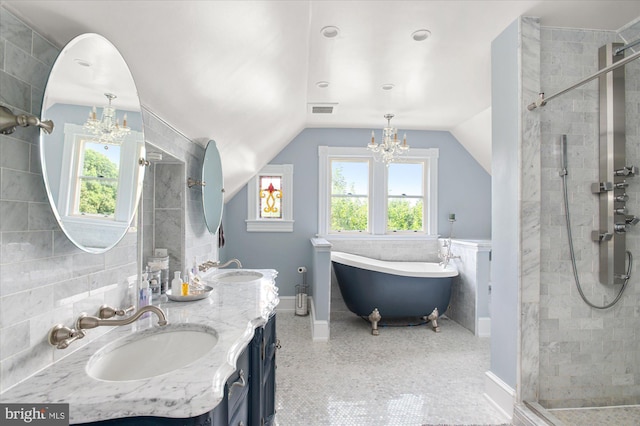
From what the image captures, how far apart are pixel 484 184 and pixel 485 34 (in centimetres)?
268

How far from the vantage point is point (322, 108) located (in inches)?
138

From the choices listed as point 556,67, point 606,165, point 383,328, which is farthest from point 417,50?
point 383,328

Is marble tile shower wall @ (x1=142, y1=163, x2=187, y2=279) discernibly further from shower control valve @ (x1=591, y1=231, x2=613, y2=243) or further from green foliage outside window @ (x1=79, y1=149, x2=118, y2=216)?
shower control valve @ (x1=591, y1=231, x2=613, y2=243)

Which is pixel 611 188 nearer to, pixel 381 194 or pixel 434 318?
pixel 434 318

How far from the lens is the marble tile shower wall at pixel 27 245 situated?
0.79 meters

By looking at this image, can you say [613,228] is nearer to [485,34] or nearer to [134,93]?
[485,34]

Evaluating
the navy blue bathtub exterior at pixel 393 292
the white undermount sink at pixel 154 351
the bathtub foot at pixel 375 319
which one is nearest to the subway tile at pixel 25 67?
the white undermount sink at pixel 154 351

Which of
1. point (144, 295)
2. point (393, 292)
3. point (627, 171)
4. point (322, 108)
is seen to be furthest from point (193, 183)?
point (627, 171)

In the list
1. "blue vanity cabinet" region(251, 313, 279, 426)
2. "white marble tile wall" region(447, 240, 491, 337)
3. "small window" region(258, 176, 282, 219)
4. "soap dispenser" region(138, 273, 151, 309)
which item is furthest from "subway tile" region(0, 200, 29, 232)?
"white marble tile wall" region(447, 240, 491, 337)

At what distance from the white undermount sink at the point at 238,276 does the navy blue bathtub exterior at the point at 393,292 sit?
1.39 meters

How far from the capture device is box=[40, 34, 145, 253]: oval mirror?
0.90m

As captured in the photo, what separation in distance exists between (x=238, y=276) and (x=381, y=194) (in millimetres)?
2497

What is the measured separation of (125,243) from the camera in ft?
4.47

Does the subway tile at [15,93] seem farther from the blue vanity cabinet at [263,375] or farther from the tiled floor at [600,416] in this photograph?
the tiled floor at [600,416]
